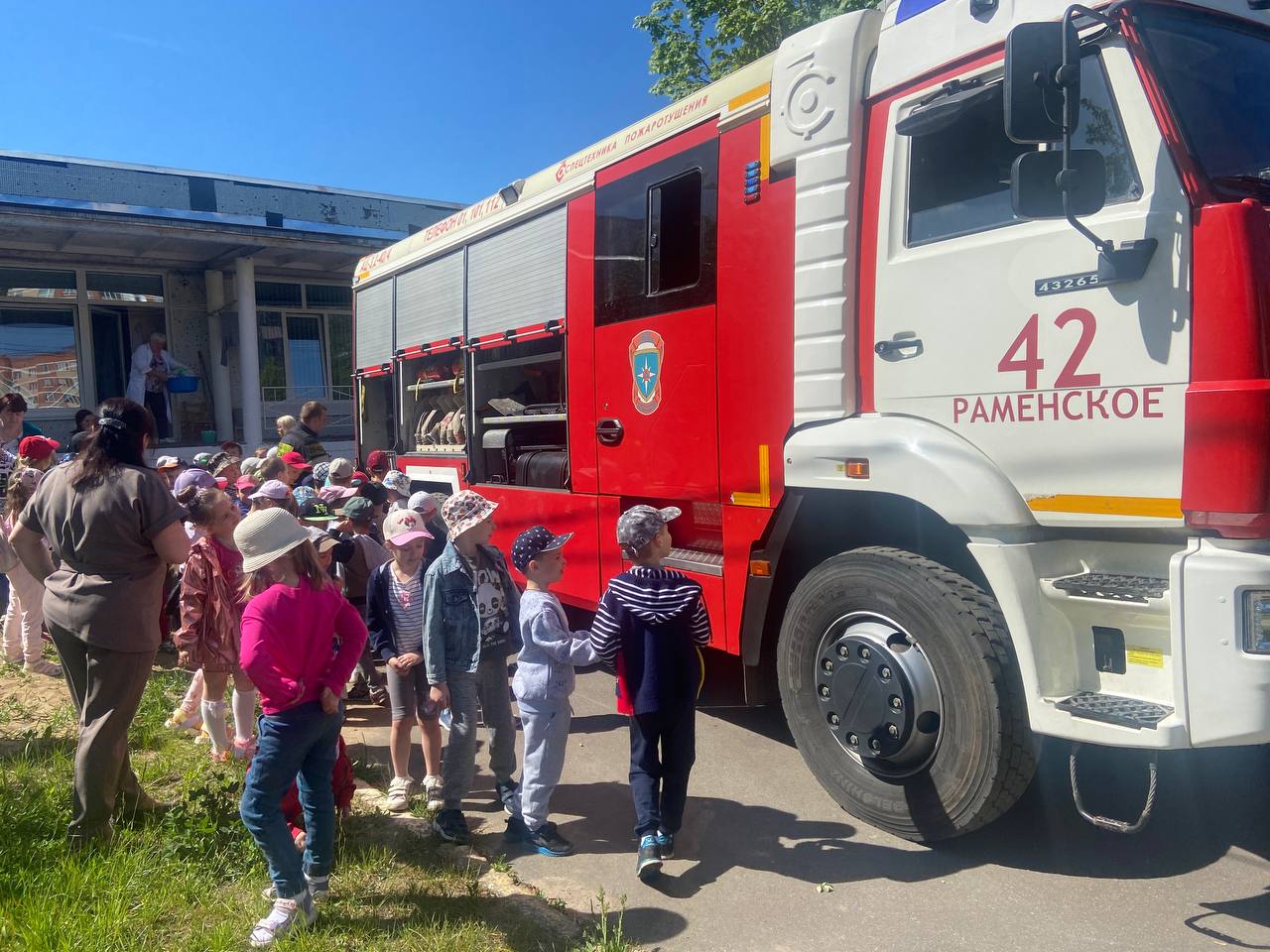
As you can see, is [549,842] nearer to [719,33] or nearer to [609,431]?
[609,431]

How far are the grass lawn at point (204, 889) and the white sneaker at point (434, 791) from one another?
0.71ft

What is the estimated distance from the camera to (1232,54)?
328cm

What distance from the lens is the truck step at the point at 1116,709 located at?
9.52ft

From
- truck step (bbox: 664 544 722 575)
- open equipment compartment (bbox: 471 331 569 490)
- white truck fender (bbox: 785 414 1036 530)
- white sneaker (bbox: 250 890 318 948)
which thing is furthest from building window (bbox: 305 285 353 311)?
white sneaker (bbox: 250 890 318 948)

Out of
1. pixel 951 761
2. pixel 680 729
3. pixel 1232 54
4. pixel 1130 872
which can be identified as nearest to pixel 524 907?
pixel 680 729

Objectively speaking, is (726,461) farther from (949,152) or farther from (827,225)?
(949,152)

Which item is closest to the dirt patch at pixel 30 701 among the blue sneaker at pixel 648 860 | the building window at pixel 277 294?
the blue sneaker at pixel 648 860

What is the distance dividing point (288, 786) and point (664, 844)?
1.38m

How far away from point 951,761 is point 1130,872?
75cm

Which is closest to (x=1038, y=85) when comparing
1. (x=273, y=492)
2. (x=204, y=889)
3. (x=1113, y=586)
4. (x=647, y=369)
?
(x=1113, y=586)

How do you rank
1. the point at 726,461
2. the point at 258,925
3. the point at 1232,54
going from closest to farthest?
1. the point at 258,925
2. the point at 1232,54
3. the point at 726,461

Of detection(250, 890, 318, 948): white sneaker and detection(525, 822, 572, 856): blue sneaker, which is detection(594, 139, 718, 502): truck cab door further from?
detection(250, 890, 318, 948): white sneaker

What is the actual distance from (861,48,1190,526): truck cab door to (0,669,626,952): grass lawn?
221 centimetres

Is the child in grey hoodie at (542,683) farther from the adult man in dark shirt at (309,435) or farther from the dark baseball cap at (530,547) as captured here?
the adult man in dark shirt at (309,435)
